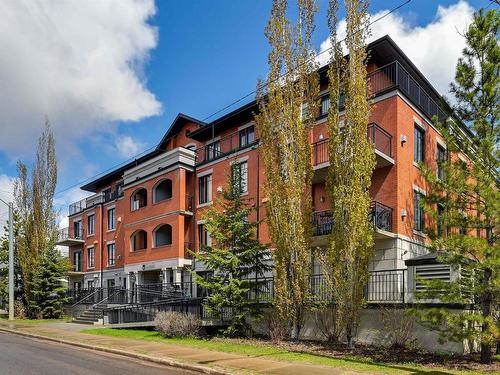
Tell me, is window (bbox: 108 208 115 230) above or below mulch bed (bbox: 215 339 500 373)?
above

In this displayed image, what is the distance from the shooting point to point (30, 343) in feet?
59.4

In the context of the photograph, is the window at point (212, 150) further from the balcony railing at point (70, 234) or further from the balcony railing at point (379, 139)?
the balcony railing at point (70, 234)

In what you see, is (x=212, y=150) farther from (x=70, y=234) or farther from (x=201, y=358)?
(x=70, y=234)

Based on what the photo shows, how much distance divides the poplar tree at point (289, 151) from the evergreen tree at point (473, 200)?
5057mm

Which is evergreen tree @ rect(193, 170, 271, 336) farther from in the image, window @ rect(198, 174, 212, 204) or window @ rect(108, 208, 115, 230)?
window @ rect(108, 208, 115, 230)

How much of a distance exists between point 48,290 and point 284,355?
24401mm

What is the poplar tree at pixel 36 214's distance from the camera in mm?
34750

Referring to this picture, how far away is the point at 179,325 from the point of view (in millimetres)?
17406

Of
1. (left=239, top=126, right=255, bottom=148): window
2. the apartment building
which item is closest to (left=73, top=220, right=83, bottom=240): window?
the apartment building

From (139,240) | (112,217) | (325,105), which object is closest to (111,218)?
(112,217)

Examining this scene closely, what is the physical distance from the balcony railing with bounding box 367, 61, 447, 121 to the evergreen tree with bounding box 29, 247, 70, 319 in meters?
24.0

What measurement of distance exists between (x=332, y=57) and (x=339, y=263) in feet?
22.8

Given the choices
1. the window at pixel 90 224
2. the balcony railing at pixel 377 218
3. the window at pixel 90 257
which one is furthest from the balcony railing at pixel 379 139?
the window at pixel 90 224

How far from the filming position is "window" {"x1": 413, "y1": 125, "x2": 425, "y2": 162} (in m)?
20.4
